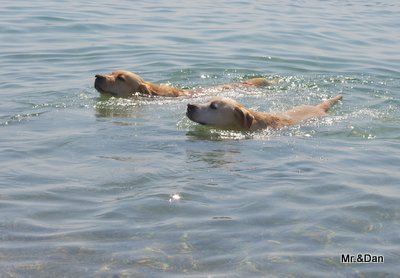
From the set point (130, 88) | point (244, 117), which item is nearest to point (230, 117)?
point (244, 117)

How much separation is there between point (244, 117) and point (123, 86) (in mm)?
2755

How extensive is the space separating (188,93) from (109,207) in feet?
18.3

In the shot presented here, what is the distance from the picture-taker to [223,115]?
10531mm

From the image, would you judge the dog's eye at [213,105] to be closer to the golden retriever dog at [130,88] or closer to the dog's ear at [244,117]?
the dog's ear at [244,117]

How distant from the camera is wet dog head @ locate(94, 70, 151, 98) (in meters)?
12.3

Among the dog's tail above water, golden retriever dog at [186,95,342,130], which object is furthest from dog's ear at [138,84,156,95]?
the dog's tail above water

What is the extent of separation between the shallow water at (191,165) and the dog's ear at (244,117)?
223mm

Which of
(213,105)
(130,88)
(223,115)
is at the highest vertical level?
(213,105)

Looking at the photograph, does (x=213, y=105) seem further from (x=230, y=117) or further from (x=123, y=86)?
(x=123, y=86)

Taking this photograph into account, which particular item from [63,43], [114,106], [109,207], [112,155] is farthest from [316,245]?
[63,43]

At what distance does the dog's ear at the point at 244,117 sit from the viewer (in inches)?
409

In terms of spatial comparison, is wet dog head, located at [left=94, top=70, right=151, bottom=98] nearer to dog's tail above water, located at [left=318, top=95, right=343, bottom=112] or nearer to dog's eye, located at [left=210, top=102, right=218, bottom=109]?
dog's eye, located at [left=210, top=102, right=218, bottom=109]

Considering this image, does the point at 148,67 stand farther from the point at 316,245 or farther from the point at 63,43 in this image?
the point at 316,245

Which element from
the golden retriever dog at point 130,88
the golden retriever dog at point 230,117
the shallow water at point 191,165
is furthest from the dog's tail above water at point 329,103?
the golden retriever dog at point 130,88
